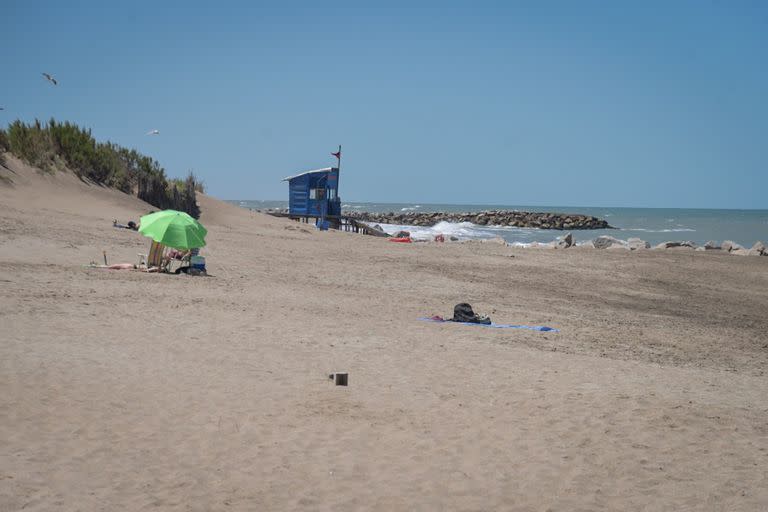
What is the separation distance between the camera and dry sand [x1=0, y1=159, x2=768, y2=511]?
17.3 ft

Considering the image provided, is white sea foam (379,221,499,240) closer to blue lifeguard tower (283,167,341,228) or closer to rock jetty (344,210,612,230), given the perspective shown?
blue lifeguard tower (283,167,341,228)

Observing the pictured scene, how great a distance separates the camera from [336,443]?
605 centimetres

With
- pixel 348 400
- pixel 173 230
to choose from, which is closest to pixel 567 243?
pixel 173 230

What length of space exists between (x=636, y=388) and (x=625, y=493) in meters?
2.96

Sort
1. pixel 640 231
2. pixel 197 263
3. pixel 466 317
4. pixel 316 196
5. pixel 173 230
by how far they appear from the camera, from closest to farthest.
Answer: pixel 466 317 → pixel 173 230 → pixel 197 263 → pixel 316 196 → pixel 640 231

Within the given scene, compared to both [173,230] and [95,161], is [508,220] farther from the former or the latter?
[173,230]

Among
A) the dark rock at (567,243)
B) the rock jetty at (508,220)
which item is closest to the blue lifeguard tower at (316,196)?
the dark rock at (567,243)

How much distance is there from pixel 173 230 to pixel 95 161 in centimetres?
1576

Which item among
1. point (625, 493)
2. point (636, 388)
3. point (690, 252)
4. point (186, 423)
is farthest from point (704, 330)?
point (690, 252)

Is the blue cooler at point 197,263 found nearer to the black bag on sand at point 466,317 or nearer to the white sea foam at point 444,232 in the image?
the black bag on sand at point 466,317

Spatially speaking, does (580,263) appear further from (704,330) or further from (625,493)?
(625,493)

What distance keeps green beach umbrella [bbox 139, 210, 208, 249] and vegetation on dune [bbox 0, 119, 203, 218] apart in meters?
13.3

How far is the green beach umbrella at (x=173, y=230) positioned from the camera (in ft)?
43.4

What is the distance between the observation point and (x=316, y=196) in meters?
39.0
